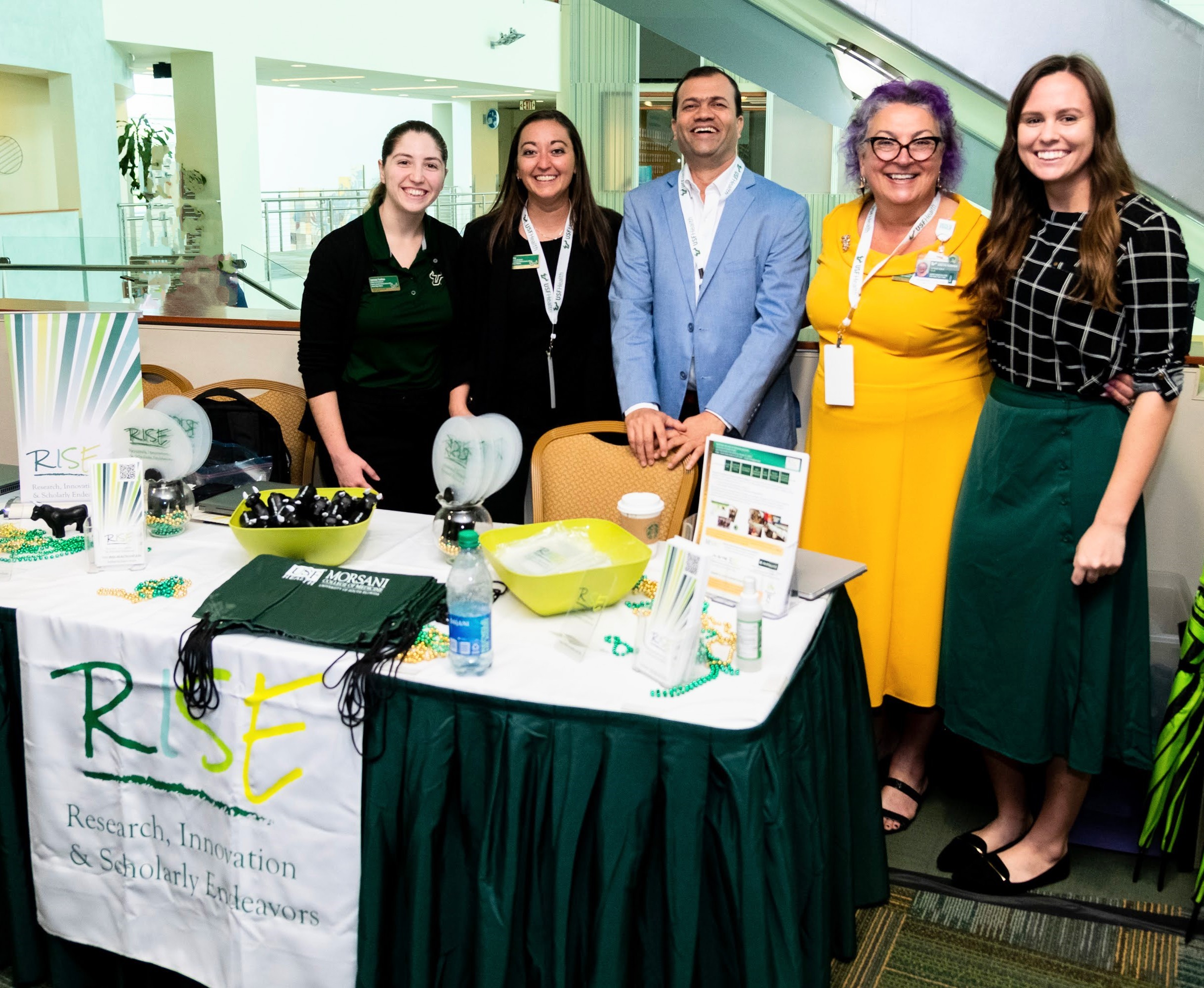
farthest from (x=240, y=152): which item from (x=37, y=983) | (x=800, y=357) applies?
(x=37, y=983)

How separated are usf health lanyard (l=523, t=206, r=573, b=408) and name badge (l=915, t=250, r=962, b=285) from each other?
3.06 feet

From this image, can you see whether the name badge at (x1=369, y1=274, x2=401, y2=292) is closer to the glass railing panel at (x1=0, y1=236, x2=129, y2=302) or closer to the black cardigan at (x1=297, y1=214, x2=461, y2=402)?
the black cardigan at (x1=297, y1=214, x2=461, y2=402)

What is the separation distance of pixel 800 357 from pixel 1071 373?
3.76ft

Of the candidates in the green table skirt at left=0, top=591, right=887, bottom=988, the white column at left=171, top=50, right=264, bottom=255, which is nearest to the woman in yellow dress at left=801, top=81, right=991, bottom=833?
the green table skirt at left=0, top=591, right=887, bottom=988

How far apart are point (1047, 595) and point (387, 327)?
169 cm

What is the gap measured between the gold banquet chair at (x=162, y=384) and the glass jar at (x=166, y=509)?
1279mm

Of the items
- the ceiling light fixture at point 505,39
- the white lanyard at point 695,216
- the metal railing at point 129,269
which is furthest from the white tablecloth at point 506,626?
the ceiling light fixture at point 505,39

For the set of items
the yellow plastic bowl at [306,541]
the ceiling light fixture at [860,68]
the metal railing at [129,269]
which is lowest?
the yellow plastic bowl at [306,541]

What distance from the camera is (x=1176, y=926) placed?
2.16 meters

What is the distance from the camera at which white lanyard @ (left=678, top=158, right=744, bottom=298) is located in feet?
8.64

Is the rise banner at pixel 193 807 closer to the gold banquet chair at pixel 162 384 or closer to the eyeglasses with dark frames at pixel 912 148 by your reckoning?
the eyeglasses with dark frames at pixel 912 148

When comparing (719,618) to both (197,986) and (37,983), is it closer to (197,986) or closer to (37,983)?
(197,986)

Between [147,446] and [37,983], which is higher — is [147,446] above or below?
above

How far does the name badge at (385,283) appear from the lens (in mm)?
2762
